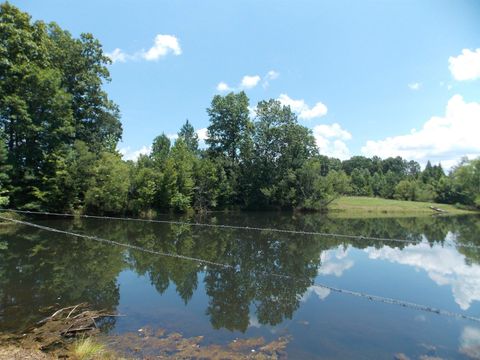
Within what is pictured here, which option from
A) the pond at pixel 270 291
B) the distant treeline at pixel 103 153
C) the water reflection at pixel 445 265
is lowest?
the pond at pixel 270 291

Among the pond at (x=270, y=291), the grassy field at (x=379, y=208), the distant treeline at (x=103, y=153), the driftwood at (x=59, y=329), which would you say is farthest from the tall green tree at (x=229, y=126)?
the driftwood at (x=59, y=329)

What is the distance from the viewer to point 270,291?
424 inches

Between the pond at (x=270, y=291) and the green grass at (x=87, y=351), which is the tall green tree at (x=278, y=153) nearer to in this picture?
the pond at (x=270, y=291)

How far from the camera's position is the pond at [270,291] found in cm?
766

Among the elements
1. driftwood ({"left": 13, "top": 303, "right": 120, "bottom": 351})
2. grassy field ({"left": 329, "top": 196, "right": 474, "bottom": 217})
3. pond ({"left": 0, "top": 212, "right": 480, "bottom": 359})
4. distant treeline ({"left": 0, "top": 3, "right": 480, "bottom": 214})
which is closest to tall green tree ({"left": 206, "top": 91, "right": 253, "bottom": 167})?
distant treeline ({"left": 0, "top": 3, "right": 480, "bottom": 214})

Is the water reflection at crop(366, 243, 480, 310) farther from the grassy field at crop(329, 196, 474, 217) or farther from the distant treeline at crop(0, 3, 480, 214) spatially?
the grassy field at crop(329, 196, 474, 217)

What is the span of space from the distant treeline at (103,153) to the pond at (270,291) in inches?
396

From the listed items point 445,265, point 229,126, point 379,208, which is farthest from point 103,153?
point 379,208

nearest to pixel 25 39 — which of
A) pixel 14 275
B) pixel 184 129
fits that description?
pixel 14 275

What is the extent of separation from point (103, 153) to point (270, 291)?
1019 inches

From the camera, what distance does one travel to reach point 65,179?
28422 millimetres

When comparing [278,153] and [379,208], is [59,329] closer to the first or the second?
[278,153]

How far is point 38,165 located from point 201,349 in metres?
28.1

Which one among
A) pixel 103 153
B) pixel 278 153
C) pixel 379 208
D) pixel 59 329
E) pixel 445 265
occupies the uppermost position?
pixel 278 153
